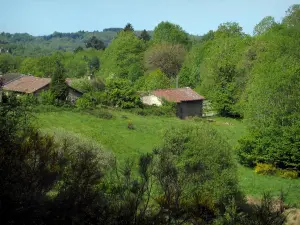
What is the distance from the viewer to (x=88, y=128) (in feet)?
109

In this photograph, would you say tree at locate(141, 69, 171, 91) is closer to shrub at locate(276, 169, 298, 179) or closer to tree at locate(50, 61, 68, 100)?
tree at locate(50, 61, 68, 100)

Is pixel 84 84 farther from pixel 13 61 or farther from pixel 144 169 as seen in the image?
pixel 13 61

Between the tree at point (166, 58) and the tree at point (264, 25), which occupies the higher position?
the tree at point (264, 25)

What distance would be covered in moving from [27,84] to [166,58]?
33.7 meters

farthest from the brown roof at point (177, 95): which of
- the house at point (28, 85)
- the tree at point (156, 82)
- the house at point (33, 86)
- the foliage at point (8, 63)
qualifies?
the foliage at point (8, 63)

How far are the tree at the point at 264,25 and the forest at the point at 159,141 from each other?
0.16 metres

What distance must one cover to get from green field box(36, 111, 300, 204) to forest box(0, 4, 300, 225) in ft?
0.84

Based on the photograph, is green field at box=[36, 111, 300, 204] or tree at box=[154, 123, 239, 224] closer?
tree at box=[154, 123, 239, 224]

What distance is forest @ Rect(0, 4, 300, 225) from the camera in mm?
9539

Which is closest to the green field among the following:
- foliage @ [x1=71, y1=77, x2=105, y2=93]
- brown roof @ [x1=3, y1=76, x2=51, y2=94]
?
brown roof @ [x1=3, y1=76, x2=51, y2=94]

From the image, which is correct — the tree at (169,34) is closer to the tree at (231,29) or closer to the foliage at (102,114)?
the tree at (231,29)

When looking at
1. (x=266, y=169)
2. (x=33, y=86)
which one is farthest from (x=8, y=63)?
(x=266, y=169)

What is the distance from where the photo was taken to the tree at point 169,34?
85.9 meters

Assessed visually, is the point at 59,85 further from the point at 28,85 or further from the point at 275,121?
the point at 275,121
